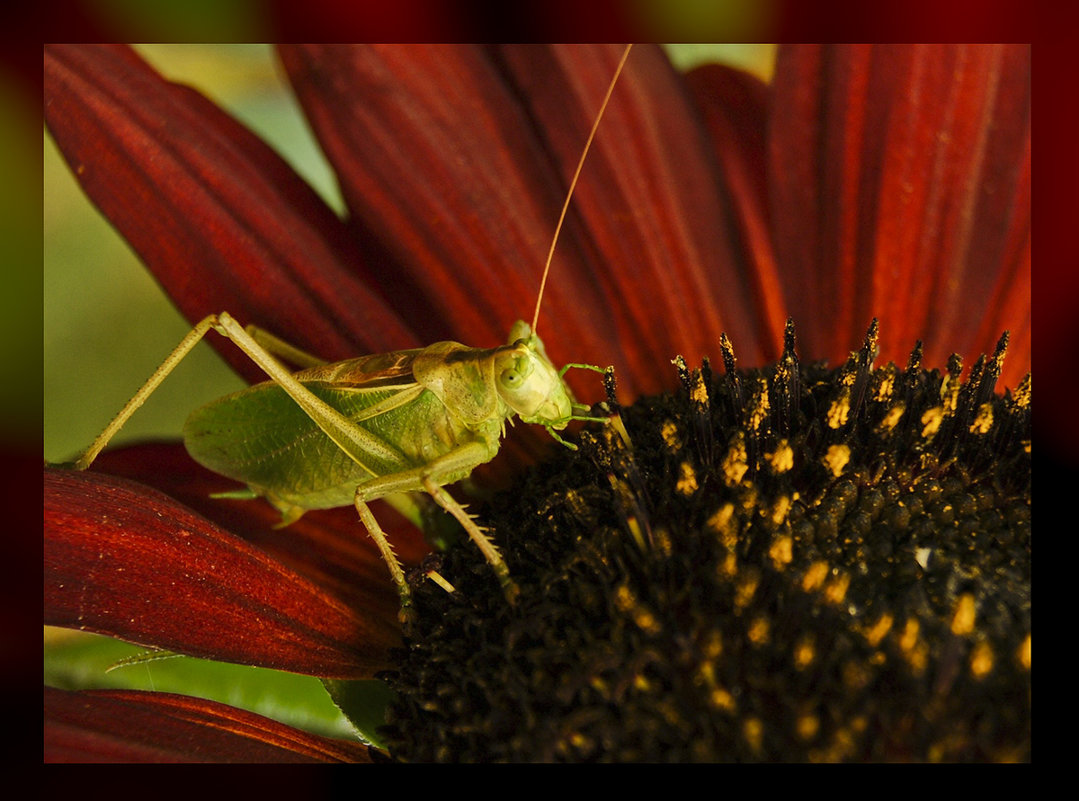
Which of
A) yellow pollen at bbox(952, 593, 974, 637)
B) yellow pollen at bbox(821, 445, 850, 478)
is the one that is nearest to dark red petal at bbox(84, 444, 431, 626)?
yellow pollen at bbox(821, 445, 850, 478)

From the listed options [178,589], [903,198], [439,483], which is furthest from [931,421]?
[178,589]

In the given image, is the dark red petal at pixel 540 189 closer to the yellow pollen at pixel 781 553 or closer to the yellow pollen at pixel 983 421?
the yellow pollen at pixel 983 421

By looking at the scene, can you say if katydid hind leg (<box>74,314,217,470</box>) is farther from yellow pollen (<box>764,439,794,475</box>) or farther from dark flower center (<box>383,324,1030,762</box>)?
yellow pollen (<box>764,439,794,475</box>)

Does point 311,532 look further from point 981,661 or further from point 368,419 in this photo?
point 981,661

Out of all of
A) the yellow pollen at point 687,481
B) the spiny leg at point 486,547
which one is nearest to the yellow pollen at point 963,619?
the yellow pollen at point 687,481

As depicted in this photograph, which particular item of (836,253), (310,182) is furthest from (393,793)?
(836,253)
